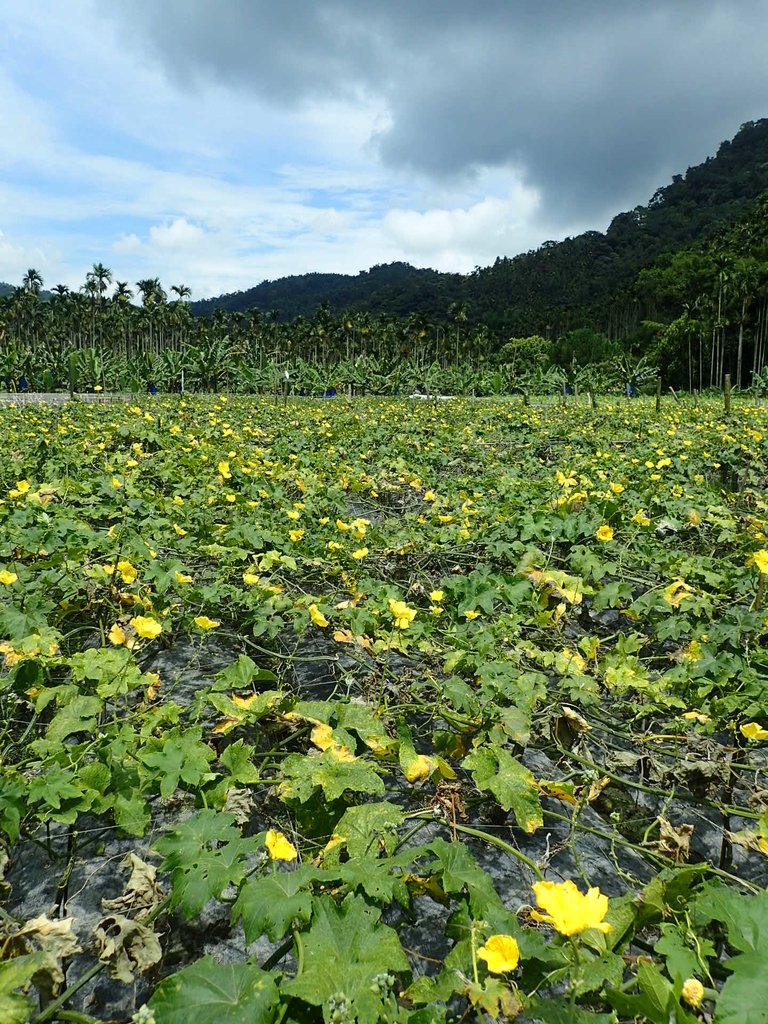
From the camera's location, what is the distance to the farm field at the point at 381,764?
1069mm

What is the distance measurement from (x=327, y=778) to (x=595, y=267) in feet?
378

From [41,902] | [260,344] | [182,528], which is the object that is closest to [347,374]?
[182,528]

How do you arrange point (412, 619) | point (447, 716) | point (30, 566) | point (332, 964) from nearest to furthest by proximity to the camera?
point (332, 964) → point (447, 716) → point (412, 619) → point (30, 566)

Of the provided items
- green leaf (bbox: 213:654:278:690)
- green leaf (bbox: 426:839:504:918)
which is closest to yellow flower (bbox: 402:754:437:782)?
green leaf (bbox: 426:839:504:918)

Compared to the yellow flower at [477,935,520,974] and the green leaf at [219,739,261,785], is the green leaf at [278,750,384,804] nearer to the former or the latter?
the green leaf at [219,739,261,785]

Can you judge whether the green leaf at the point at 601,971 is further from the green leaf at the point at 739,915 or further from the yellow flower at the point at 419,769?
the yellow flower at the point at 419,769

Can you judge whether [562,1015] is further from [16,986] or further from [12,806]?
[12,806]

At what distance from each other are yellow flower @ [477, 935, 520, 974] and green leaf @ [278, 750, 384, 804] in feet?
1.70

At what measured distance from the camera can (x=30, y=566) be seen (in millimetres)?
2742

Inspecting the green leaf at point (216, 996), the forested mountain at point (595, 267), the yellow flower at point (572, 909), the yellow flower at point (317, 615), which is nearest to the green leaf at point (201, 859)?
the green leaf at point (216, 996)

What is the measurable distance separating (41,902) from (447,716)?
111cm

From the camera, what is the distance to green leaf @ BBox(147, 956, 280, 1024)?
93cm

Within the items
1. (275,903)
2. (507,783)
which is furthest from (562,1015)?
(507,783)

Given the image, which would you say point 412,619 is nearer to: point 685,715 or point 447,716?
point 447,716
